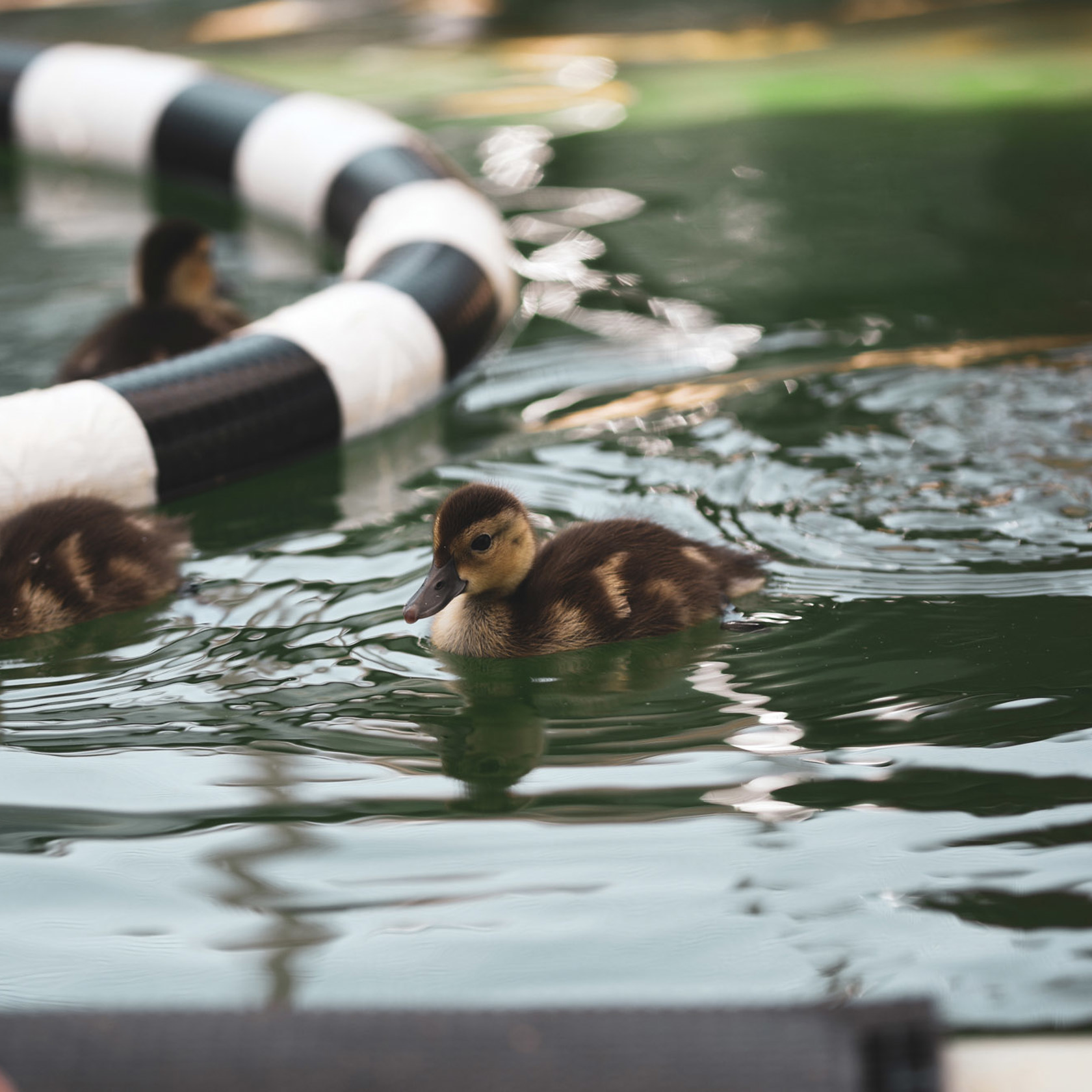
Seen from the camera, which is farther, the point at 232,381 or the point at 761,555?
the point at 232,381

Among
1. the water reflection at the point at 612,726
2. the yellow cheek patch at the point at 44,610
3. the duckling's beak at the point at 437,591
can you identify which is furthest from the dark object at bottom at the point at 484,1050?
the yellow cheek patch at the point at 44,610

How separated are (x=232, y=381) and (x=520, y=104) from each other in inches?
169

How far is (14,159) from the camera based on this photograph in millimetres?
7668

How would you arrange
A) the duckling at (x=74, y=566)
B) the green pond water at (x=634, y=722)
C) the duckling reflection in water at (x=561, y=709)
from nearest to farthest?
the green pond water at (x=634, y=722), the duckling reflection in water at (x=561, y=709), the duckling at (x=74, y=566)

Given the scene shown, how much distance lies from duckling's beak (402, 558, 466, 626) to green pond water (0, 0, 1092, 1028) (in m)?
0.15

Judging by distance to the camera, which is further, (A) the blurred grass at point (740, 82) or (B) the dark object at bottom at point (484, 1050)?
(A) the blurred grass at point (740, 82)

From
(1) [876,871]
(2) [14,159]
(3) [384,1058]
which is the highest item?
(2) [14,159]

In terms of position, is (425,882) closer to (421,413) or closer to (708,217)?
(421,413)

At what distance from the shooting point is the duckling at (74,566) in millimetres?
3271

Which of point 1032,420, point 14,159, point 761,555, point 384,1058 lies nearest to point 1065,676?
point 761,555

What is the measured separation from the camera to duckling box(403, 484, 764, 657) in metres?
3.10

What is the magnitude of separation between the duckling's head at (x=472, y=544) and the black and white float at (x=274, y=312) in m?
1.15

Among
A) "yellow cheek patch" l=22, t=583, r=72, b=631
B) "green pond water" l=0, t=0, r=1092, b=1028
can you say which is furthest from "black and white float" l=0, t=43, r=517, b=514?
"yellow cheek patch" l=22, t=583, r=72, b=631

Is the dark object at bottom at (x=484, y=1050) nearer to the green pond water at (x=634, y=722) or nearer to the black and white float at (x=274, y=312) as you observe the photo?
the green pond water at (x=634, y=722)
